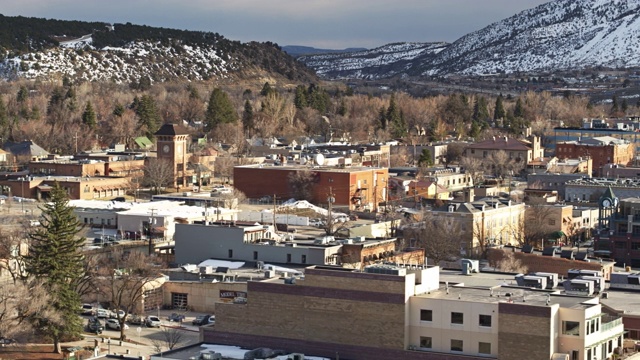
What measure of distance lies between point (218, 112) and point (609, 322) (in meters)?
102

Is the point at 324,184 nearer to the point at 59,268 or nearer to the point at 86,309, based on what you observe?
the point at 86,309

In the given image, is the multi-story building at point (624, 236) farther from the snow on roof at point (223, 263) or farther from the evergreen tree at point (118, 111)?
the evergreen tree at point (118, 111)

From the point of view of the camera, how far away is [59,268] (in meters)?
56.2

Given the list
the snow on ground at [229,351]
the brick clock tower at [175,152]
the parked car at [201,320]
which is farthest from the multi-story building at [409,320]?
the brick clock tower at [175,152]

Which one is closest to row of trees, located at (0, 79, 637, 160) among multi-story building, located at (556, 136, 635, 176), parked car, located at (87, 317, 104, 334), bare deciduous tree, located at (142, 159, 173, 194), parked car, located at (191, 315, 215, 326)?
multi-story building, located at (556, 136, 635, 176)

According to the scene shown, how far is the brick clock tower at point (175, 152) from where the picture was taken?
351 ft

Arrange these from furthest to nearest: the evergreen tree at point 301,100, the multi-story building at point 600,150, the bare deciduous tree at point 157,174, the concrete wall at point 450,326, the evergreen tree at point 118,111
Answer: the evergreen tree at point 301,100 < the evergreen tree at point 118,111 < the multi-story building at point 600,150 < the bare deciduous tree at point 157,174 < the concrete wall at point 450,326

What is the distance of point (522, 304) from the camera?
41625 millimetres

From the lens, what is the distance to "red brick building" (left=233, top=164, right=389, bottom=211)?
95375mm

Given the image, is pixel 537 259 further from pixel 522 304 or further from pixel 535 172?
pixel 535 172

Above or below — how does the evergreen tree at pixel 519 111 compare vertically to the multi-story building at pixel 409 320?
above

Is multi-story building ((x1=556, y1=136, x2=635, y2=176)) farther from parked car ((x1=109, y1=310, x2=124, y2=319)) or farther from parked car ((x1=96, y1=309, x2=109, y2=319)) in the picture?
parked car ((x1=96, y1=309, x2=109, y2=319))

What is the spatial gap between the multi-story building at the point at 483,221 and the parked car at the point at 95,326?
A: 930 inches

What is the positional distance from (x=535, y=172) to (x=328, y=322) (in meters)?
72.8
